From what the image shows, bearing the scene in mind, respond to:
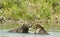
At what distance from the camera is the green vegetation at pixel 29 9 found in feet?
135

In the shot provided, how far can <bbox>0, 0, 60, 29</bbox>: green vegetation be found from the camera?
4116cm

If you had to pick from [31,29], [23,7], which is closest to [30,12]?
[23,7]

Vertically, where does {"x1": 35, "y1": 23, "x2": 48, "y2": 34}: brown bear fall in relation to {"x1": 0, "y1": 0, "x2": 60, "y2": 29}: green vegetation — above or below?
below

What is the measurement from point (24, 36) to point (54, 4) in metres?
26.4

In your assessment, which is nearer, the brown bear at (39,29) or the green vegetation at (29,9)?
the brown bear at (39,29)

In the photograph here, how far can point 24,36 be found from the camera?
2281cm

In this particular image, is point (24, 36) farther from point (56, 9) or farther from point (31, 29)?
point (56, 9)

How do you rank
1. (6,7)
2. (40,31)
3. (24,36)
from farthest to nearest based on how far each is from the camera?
(6,7) → (40,31) → (24,36)

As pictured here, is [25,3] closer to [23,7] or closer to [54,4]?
[23,7]

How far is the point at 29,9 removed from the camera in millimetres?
44688

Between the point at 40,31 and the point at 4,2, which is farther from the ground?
the point at 4,2

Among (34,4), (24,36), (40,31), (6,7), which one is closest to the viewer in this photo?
(24,36)

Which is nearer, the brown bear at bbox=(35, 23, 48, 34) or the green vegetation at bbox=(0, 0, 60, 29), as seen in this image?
the brown bear at bbox=(35, 23, 48, 34)

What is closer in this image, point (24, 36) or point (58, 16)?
point (24, 36)
